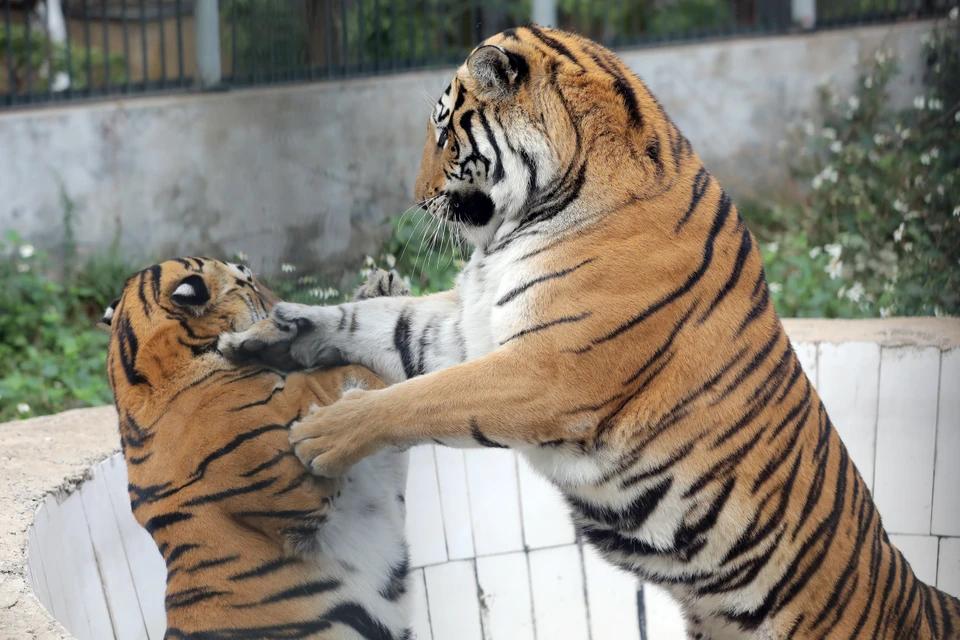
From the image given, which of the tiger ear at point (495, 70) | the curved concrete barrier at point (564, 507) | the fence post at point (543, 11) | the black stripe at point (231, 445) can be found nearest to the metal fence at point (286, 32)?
the fence post at point (543, 11)

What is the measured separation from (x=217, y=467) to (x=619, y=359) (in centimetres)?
68

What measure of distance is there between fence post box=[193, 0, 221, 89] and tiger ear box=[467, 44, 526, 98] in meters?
0.43

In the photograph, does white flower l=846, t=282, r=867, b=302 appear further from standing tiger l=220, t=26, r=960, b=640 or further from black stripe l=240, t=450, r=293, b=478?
black stripe l=240, t=450, r=293, b=478

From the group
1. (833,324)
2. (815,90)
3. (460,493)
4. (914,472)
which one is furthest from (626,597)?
(815,90)

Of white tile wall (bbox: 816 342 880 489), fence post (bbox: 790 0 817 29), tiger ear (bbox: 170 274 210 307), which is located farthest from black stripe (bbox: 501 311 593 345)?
fence post (bbox: 790 0 817 29)

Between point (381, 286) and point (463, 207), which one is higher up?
point (463, 207)

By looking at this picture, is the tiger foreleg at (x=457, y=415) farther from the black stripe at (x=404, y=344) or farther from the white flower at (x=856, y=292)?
the white flower at (x=856, y=292)

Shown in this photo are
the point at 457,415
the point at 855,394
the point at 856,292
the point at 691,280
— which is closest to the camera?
the point at 457,415

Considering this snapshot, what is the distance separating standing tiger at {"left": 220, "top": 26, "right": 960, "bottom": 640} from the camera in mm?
1551

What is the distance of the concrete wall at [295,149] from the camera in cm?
116

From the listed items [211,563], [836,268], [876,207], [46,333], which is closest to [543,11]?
[876,207]

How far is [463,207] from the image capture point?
67.9 inches

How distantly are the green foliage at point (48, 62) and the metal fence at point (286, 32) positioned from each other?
0.01m

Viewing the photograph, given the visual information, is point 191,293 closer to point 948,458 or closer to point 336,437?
point 336,437
